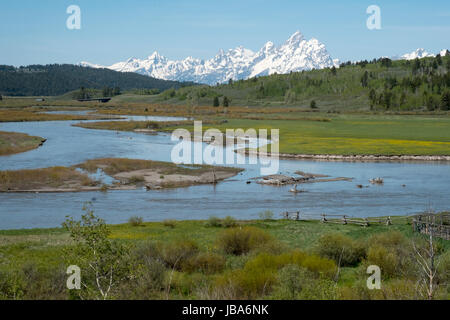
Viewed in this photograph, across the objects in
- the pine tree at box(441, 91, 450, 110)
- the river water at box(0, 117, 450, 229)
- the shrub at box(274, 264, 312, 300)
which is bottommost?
the river water at box(0, 117, 450, 229)

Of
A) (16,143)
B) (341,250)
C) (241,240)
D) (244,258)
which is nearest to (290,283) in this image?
(244,258)

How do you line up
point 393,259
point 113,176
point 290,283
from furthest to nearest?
point 113,176, point 393,259, point 290,283

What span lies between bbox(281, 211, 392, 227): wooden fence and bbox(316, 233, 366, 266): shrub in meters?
10.9

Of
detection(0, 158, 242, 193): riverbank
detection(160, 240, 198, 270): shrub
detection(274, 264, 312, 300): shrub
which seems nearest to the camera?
detection(274, 264, 312, 300): shrub

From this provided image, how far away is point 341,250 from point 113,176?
4117 cm

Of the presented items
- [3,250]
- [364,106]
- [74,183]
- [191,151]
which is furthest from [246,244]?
[364,106]

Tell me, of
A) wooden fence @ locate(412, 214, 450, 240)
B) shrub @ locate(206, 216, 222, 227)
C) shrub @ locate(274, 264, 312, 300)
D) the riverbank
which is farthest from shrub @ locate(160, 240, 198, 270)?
the riverbank

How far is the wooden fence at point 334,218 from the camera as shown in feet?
121

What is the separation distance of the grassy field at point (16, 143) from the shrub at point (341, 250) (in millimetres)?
64126

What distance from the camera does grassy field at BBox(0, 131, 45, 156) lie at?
79.2 m

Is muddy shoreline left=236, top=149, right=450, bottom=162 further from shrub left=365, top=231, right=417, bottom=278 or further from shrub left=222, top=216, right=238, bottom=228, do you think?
shrub left=365, top=231, right=417, bottom=278

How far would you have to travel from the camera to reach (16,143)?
3381 inches

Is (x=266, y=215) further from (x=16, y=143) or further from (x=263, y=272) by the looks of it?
(x=16, y=143)

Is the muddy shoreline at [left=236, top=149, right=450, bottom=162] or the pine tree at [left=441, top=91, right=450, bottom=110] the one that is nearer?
the muddy shoreline at [left=236, top=149, right=450, bottom=162]
